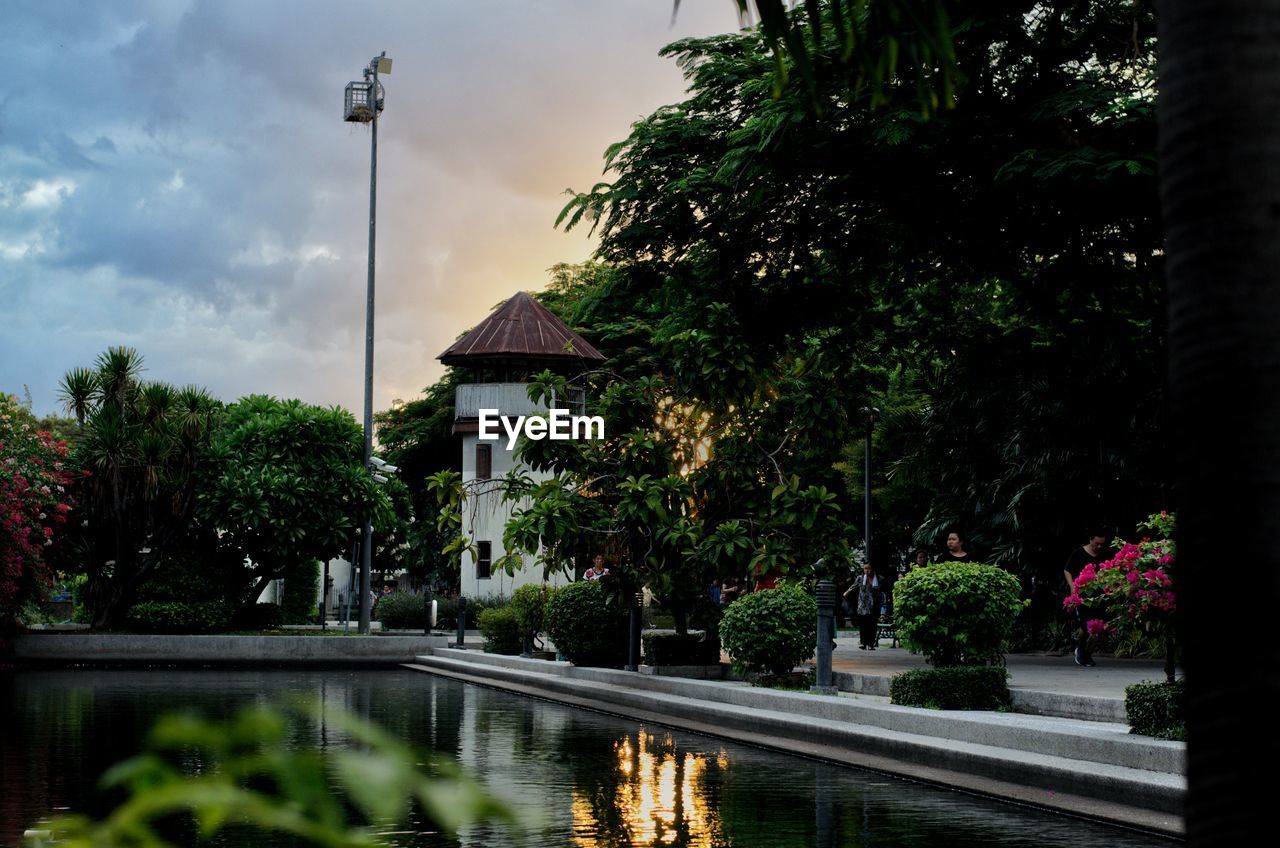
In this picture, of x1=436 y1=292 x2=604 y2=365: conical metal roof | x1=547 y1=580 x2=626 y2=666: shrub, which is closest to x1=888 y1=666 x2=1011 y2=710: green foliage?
x1=547 y1=580 x2=626 y2=666: shrub

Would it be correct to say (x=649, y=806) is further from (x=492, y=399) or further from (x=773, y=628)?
(x=492, y=399)

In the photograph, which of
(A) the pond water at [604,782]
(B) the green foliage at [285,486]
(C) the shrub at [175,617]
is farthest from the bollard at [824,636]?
(C) the shrub at [175,617]

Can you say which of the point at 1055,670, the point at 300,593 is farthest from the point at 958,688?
the point at 300,593

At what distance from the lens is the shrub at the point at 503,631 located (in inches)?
1303

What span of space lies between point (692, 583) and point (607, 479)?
8.10 feet

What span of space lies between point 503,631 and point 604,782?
20241 mm

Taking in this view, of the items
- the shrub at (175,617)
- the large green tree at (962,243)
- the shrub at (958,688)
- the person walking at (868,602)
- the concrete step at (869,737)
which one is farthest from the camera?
the shrub at (175,617)

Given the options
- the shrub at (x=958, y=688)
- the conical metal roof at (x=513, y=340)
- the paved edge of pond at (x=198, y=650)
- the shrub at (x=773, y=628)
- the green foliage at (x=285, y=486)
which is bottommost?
the paved edge of pond at (x=198, y=650)

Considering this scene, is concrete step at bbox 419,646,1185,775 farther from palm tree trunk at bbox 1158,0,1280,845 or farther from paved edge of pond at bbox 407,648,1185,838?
palm tree trunk at bbox 1158,0,1280,845

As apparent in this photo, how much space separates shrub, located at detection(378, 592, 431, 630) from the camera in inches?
2002

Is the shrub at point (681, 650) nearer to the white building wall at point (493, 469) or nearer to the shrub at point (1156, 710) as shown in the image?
the shrub at point (1156, 710)

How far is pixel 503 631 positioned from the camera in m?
33.3

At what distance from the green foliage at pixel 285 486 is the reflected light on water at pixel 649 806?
24.5 m

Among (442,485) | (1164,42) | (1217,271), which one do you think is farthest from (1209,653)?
(442,485)
